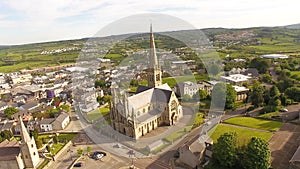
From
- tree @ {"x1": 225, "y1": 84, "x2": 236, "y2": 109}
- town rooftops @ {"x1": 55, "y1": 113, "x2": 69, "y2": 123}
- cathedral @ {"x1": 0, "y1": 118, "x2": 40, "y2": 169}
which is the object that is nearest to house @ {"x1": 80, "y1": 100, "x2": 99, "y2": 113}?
town rooftops @ {"x1": 55, "y1": 113, "x2": 69, "y2": 123}

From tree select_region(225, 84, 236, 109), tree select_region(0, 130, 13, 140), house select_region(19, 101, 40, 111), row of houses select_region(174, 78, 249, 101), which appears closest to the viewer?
tree select_region(0, 130, 13, 140)

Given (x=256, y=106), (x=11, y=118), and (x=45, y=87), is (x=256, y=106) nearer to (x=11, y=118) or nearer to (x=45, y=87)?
(x=11, y=118)

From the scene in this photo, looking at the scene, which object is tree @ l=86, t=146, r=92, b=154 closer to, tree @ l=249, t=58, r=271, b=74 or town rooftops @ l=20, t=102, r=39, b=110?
town rooftops @ l=20, t=102, r=39, b=110

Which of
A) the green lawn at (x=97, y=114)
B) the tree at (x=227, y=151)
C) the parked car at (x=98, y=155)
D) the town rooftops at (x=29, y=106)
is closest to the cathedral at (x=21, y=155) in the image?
the parked car at (x=98, y=155)

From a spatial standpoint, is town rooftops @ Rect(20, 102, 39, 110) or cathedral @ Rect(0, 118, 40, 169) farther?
town rooftops @ Rect(20, 102, 39, 110)

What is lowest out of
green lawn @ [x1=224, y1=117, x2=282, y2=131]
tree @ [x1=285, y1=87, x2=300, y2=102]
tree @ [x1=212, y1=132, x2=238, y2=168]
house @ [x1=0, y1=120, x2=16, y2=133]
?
house @ [x1=0, y1=120, x2=16, y2=133]

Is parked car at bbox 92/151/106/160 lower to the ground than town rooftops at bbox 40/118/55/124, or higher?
lower

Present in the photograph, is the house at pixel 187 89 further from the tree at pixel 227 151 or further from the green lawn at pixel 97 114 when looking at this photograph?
the tree at pixel 227 151

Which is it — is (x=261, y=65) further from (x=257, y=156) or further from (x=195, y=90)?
(x=257, y=156)
